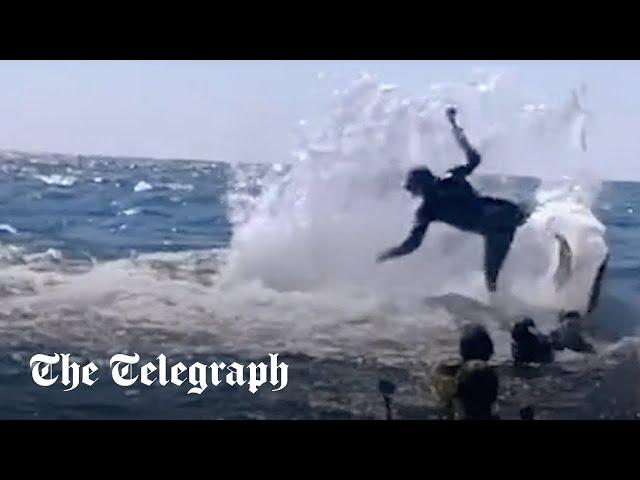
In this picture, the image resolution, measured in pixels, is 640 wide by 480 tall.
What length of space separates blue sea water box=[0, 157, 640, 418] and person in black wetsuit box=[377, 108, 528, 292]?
25 centimetres

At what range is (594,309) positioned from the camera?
351 centimetres

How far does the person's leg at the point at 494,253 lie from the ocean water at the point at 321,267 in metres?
0.02

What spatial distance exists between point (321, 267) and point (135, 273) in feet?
1.58

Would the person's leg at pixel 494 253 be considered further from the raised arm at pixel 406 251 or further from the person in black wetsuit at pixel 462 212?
the raised arm at pixel 406 251

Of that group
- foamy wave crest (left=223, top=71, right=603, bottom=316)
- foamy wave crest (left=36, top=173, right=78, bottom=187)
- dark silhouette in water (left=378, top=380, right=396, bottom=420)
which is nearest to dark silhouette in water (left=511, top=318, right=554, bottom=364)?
foamy wave crest (left=223, top=71, right=603, bottom=316)

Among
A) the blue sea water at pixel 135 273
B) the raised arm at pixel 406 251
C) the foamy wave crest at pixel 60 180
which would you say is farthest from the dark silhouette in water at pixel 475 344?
the foamy wave crest at pixel 60 180

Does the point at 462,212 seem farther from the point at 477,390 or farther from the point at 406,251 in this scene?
the point at 477,390

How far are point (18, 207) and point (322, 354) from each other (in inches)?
34.2

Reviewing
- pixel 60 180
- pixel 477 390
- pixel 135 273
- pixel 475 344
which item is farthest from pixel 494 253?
pixel 60 180

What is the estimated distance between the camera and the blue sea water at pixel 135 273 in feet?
11.4

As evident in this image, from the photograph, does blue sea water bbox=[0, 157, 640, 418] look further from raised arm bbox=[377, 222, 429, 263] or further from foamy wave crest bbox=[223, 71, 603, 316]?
raised arm bbox=[377, 222, 429, 263]

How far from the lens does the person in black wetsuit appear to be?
349 centimetres
